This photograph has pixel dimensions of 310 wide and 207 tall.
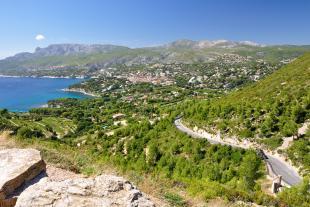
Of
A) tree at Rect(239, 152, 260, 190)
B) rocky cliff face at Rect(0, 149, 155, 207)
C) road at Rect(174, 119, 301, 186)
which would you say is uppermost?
rocky cliff face at Rect(0, 149, 155, 207)

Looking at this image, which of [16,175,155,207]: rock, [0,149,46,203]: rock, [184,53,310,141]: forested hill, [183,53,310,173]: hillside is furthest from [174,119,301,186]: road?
[0,149,46,203]: rock

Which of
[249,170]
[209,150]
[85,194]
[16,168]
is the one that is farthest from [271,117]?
[85,194]

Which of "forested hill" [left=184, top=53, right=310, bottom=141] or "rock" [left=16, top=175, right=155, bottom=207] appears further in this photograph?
"forested hill" [left=184, top=53, right=310, bottom=141]

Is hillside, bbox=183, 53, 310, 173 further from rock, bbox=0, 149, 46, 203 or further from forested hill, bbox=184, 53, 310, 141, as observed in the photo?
rock, bbox=0, 149, 46, 203

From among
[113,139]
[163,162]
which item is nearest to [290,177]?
[163,162]

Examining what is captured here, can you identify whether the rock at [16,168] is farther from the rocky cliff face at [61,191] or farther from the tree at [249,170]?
the tree at [249,170]

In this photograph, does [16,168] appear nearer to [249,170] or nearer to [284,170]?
[249,170]

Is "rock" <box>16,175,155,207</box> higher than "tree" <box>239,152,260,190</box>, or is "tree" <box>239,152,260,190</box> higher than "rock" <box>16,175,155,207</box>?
"rock" <box>16,175,155,207</box>
